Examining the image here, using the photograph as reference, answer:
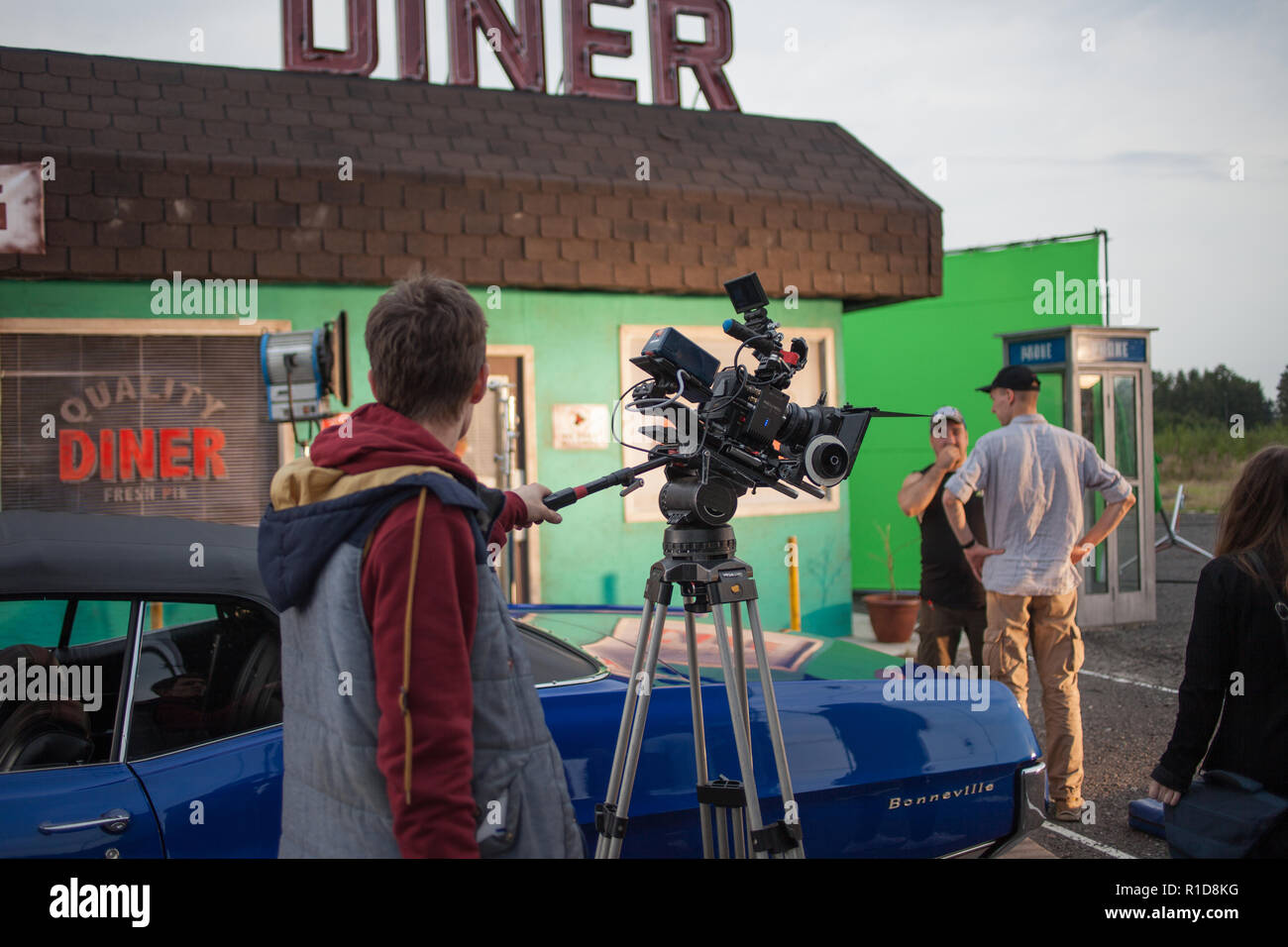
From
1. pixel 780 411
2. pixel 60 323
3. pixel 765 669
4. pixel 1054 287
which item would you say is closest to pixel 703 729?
pixel 765 669

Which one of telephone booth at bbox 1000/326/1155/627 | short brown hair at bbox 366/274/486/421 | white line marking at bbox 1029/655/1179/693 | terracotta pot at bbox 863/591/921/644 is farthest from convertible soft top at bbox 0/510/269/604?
telephone booth at bbox 1000/326/1155/627

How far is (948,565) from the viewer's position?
543cm

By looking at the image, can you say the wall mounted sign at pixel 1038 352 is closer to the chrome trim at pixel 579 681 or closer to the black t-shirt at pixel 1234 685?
the black t-shirt at pixel 1234 685

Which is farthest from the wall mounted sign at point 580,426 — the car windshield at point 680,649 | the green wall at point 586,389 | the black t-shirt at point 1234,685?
the black t-shirt at point 1234,685

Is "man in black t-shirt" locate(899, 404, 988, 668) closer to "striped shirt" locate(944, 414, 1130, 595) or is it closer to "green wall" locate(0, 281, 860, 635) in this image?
"striped shirt" locate(944, 414, 1130, 595)

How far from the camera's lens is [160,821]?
2.27m

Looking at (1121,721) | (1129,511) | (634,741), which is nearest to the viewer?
(634,741)

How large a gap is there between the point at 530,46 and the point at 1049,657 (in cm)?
641

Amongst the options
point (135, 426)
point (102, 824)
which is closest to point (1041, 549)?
point (102, 824)

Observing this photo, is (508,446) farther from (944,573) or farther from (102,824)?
(102,824)

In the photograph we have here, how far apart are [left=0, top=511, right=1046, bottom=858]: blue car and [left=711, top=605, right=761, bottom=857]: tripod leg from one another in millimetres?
307

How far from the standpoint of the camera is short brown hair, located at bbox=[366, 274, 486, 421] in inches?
66.4
